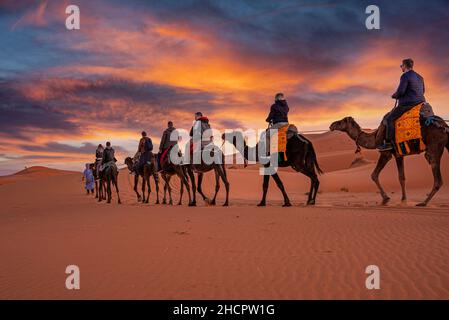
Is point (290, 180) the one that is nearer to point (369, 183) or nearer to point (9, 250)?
point (369, 183)

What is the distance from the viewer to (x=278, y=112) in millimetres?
15070

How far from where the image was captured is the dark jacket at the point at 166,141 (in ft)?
59.2

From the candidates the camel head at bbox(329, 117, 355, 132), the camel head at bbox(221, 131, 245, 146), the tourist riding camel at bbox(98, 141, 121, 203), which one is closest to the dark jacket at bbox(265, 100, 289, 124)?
the camel head at bbox(221, 131, 245, 146)

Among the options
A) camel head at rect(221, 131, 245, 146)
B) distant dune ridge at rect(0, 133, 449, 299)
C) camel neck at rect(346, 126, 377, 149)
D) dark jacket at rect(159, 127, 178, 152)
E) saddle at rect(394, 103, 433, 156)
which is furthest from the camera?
dark jacket at rect(159, 127, 178, 152)

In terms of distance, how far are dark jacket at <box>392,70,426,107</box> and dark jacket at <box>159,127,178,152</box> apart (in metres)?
8.82

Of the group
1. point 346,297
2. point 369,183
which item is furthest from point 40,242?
point 369,183

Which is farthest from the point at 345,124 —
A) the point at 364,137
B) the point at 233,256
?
the point at 233,256

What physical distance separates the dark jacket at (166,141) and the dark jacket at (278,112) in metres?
4.67

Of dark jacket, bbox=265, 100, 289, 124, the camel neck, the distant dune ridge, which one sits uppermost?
dark jacket, bbox=265, 100, 289, 124

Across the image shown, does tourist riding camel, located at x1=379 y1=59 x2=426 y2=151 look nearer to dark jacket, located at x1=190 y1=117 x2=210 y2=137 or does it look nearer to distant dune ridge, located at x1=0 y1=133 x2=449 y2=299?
distant dune ridge, located at x1=0 y1=133 x2=449 y2=299

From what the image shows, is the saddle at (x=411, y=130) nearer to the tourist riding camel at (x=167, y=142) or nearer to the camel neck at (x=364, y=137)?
the camel neck at (x=364, y=137)

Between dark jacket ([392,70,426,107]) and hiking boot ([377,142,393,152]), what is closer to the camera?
dark jacket ([392,70,426,107])

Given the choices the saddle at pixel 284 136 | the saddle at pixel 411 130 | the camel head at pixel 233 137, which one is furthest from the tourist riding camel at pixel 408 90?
the camel head at pixel 233 137

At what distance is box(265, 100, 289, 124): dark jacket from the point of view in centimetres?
1503
